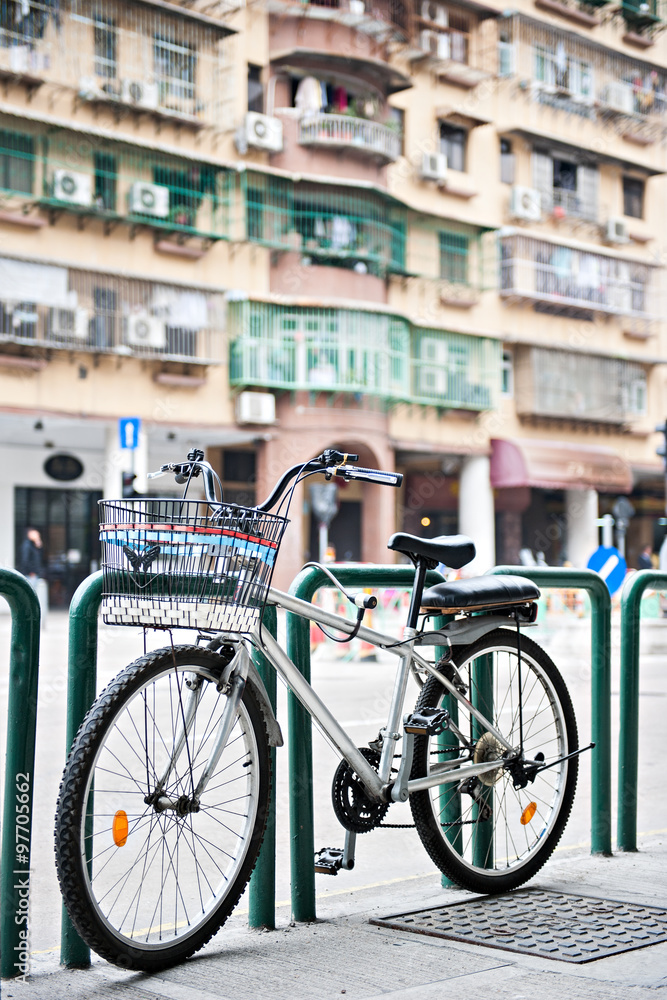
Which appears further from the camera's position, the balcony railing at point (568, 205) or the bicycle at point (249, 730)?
the balcony railing at point (568, 205)

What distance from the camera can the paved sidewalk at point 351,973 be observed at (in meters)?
3.15

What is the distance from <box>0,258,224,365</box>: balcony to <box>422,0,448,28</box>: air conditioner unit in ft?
35.5

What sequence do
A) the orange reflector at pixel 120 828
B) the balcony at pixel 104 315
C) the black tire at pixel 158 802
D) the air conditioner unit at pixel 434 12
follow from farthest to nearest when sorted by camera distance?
the air conditioner unit at pixel 434 12 → the balcony at pixel 104 315 → the orange reflector at pixel 120 828 → the black tire at pixel 158 802

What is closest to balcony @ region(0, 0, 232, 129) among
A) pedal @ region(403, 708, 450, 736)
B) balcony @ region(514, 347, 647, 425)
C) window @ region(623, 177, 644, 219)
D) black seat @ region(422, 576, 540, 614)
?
balcony @ region(514, 347, 647, 425)

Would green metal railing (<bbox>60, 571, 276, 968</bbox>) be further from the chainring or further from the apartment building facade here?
the apartment building facade

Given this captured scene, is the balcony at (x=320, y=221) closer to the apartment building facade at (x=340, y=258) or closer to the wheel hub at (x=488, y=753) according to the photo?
the apartment building facade at (x=340, y=258)

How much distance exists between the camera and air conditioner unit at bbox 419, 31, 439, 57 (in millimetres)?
32594

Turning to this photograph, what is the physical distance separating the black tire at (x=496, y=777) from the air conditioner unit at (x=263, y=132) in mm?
25457

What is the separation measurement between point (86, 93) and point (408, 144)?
9733 millimetres

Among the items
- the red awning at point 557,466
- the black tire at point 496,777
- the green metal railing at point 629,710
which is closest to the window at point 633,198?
the red awning at point 557,466

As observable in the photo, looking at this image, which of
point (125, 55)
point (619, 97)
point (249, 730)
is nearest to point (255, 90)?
point (125, 55)

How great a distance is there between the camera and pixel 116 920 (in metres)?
3.60

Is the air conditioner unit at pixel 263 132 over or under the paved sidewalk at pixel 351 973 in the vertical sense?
over

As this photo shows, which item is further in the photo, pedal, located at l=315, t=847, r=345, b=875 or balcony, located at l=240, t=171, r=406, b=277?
balcony, located at l=240, t=171, r=406, b=277
